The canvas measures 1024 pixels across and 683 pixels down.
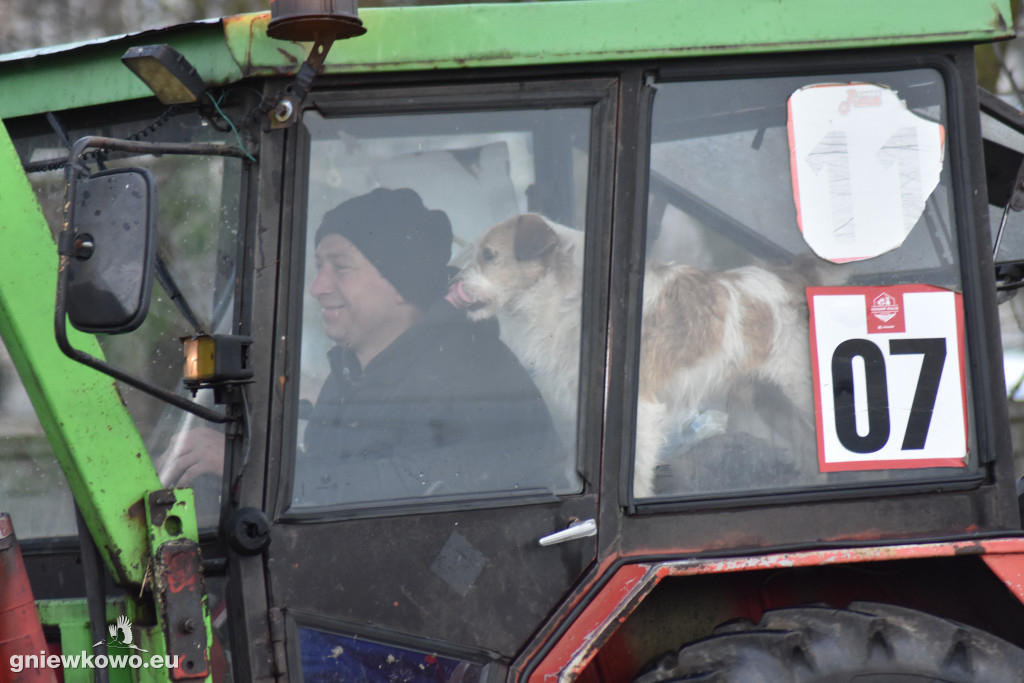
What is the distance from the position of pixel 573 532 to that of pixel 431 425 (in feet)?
1.18

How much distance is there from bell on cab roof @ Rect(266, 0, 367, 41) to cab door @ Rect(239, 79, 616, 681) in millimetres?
155

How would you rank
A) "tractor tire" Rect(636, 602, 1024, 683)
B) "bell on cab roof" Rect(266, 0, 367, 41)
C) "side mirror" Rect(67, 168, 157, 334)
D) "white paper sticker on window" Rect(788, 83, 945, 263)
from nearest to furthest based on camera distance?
"side mirror" Rect(67, 168, 157, 334) → "bell on cab roof" Rect(266, 0, 367, 41) → "tractor tire" Rect(636, 602, 1024, 683) → "white paper sticker on window" Rect(788, 83, 945, 263)

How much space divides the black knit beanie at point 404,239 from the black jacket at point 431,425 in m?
0.06

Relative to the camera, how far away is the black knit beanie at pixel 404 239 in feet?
7.29

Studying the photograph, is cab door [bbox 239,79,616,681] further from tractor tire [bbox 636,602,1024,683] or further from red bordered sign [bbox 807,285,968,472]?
red bordered sign [bbox 807,285,968,472]

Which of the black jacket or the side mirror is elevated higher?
the side mirror

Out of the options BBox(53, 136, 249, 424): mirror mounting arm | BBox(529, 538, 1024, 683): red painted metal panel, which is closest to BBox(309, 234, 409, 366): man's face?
BBox(53, 136, 249, 424): mirror mounting arm

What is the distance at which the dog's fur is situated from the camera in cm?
228

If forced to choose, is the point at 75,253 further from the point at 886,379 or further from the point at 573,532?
the point at 886,379

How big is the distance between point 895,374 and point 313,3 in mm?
1403

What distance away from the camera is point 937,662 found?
2182 mm

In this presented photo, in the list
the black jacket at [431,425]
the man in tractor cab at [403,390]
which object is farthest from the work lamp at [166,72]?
the black jacket at [431,425]

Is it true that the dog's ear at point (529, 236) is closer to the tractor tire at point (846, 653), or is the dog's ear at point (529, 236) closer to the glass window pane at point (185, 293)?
the glass window pane at point (185, 293)

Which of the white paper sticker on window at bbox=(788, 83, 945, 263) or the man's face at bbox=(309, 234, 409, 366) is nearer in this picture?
the man's face at bbox=(309, 234, 409, 366)
